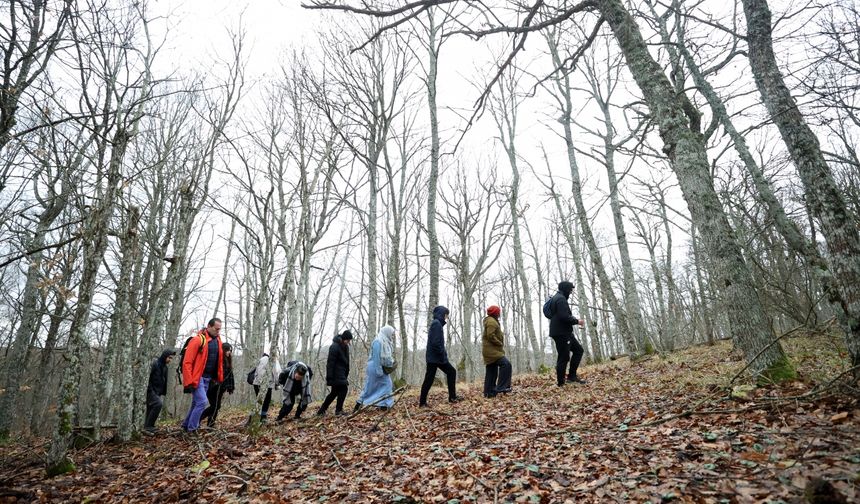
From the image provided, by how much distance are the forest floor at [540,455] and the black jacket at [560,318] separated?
110 cm

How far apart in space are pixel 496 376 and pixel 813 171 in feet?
19.5

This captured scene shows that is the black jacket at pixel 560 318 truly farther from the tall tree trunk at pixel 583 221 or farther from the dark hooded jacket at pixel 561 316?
the tall tree trunk at pixel 583 221

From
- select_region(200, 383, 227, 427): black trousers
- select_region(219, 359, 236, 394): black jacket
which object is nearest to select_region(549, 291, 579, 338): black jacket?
select_region(200, 383, 227, 427): black trousers

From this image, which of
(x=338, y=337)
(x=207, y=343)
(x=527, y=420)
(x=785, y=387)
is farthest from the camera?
(x=338, y=337)

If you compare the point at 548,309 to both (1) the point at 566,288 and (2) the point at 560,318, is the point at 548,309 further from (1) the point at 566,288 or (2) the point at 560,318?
(1) the point at 566,288

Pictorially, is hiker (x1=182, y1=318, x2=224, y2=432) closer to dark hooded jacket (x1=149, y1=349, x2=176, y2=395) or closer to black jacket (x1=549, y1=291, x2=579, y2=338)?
dark hooded jacket (x1=149, y1=349, x2=176, y2=395)

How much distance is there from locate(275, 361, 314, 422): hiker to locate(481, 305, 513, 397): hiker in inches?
150

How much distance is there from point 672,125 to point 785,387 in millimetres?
3161

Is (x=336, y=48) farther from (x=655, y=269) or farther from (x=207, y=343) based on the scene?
(x=655, y=269)

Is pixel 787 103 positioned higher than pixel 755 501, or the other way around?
pixel 787 103

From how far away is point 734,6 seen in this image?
8273 mm

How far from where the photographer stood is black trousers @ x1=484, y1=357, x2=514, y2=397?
25.6 feet

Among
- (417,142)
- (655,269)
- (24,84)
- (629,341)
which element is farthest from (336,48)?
(655,269)

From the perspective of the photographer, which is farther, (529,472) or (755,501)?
(529,472)
